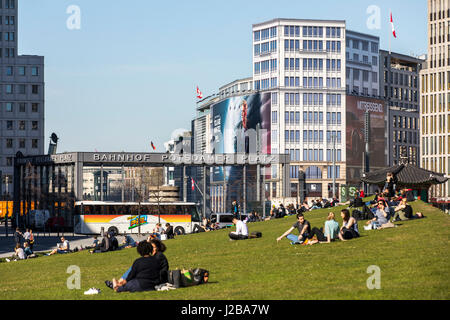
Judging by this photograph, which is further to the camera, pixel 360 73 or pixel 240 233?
pixel 360 73

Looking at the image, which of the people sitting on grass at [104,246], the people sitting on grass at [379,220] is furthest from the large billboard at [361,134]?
the people sitting on grass at [379,220]

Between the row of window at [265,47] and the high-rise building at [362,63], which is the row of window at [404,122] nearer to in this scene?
the high-rise building at [362,63]

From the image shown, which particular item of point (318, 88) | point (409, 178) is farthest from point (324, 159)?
point (409, 178)

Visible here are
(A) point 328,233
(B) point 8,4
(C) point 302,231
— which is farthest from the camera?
(B) point 8,4

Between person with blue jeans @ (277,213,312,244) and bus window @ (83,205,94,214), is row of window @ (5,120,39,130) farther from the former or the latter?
person with blue jeans @ (277,213,312,244)

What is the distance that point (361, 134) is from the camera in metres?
162

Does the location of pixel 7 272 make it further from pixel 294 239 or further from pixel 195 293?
pixel 195 293

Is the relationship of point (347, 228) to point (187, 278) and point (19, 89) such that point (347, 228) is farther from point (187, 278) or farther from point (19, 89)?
point (19, 89)

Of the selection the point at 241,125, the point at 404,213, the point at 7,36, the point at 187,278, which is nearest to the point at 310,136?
the point at 241,125

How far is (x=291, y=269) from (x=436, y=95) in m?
134

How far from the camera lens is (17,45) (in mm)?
157000

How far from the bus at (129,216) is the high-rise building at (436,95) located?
79500mm

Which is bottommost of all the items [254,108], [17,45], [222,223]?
[222,223]
